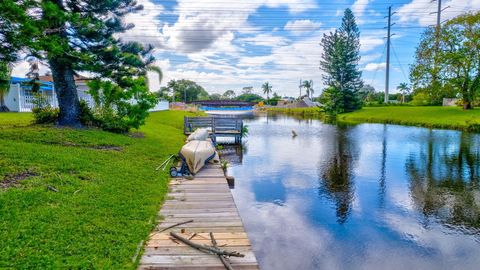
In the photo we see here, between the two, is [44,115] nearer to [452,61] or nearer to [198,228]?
[198,228]

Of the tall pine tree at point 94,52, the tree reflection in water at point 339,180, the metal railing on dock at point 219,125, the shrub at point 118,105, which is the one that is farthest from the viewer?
the metal railing on dock at point 219,125

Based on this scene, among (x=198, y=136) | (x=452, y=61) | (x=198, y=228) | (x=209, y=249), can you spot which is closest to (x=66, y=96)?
(x=198, y=136)

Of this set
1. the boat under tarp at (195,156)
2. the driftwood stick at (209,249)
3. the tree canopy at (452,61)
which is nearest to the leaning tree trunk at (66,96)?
the boat under tarp at (195,156)

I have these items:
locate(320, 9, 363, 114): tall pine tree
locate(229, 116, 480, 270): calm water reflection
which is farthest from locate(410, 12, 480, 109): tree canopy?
locate(229, 116, 480, 270): calm water reflection

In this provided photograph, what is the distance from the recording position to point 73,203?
5.13m

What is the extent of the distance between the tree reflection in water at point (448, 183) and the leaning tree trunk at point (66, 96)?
39.3 feet

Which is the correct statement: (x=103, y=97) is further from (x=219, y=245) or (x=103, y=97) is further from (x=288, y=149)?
(x=219, y=245)

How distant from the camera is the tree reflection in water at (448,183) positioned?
690cm

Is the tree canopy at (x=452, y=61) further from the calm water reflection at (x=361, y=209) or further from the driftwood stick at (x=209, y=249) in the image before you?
the driftwood stick at (x=209, y=249)

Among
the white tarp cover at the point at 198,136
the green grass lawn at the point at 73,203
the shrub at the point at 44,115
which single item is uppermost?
the shrub at the point at 44,115

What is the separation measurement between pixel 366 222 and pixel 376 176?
171 inches

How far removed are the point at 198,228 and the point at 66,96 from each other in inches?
403

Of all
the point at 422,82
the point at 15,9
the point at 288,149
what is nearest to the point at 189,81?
the point at 422,82

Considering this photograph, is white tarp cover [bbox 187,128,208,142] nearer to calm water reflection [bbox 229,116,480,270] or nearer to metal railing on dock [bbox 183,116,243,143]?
calm water reflection [bbox 229,116,480,270]
